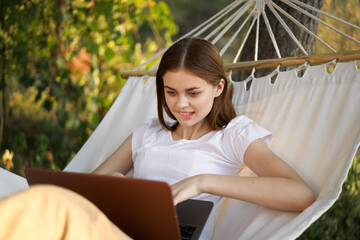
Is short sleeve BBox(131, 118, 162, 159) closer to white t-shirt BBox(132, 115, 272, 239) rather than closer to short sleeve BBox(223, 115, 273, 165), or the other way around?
white t-shirt BBox(132, 115, 272, 239)

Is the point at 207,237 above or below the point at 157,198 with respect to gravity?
below

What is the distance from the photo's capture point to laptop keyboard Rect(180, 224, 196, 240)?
1312 mm

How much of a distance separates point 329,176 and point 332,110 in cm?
29

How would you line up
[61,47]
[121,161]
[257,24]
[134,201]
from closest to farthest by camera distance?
[134,201]
[121,161]
[257,24]
[61,47]

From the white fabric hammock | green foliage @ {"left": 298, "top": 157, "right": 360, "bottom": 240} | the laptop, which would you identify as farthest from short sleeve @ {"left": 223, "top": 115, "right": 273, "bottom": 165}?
green foliage @ {"left": 298, "top": 157, "right": 360, "bottom": 240}

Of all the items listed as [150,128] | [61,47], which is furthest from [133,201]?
[61,47]

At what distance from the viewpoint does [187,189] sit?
128 centimetres

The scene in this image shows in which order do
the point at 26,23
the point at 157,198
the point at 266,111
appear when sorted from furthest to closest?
1. the point at 26,23
2. the point at 266,111
3. the point at 157,198

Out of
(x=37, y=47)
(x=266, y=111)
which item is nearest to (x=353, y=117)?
(x=266, y=111)

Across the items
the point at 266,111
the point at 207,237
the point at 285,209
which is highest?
the point at 266,111

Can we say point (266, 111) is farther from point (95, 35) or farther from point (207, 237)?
point (95, 35)

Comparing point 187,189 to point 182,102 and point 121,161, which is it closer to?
point 182,102

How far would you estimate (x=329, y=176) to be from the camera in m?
1.43

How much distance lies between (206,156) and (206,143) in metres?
0.05
